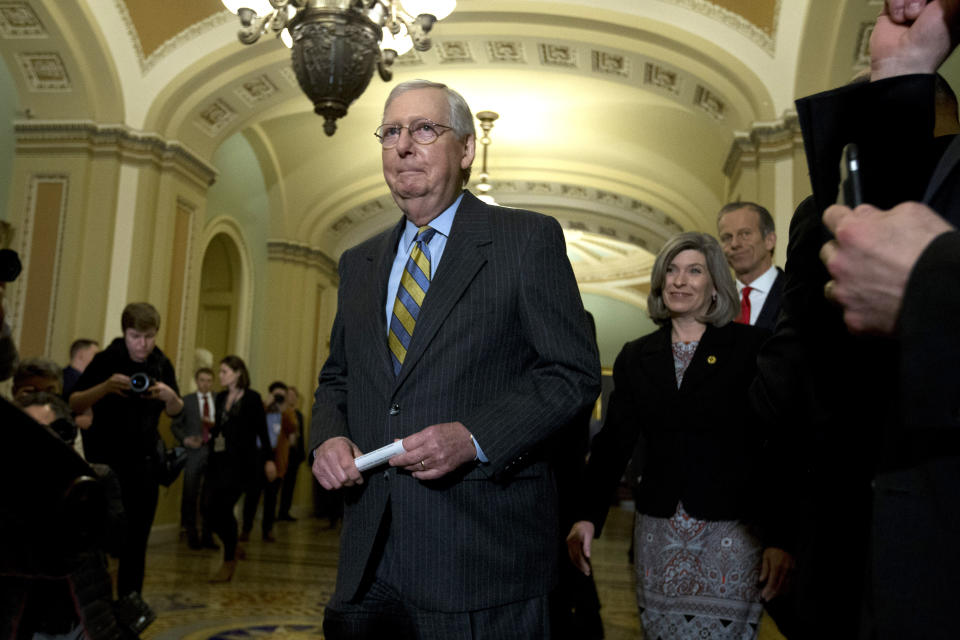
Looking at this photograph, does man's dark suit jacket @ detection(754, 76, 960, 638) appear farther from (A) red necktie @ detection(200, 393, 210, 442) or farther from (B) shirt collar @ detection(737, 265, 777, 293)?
(A) red necktie @ detection(200, 393, 210, 442)

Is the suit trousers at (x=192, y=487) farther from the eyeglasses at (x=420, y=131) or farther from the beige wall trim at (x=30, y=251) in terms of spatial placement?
the eyeglasses at (x=420, y=131)

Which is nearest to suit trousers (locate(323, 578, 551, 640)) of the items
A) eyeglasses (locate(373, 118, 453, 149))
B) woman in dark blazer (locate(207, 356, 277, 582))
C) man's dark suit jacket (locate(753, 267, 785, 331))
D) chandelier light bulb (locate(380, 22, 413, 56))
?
eyeglasses (locate(373, 118, 453, 149))

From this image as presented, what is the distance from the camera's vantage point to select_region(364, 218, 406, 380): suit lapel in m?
1.69

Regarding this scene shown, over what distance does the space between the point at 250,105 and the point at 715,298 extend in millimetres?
7443

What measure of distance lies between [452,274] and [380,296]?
18cm

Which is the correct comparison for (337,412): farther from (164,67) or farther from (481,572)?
(164,67)

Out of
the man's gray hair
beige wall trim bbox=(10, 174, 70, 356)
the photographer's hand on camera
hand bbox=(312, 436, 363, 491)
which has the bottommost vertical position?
hand bbox=(312, 436, 363, 491)

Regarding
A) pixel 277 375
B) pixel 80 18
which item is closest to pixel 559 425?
pixel 80 18

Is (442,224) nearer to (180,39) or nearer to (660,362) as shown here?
(660,362)

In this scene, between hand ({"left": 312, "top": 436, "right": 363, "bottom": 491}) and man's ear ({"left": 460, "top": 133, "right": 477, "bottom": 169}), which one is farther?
man's ear ({"left": 460, "top": 133, "right": 477, "bottom": 169})

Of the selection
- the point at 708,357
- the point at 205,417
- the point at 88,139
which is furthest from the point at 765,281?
the point at 88,139

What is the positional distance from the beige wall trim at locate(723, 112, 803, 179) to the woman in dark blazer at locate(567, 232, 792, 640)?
5.23 metres

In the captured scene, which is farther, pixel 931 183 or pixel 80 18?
pixel 80 18

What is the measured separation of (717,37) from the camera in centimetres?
758
